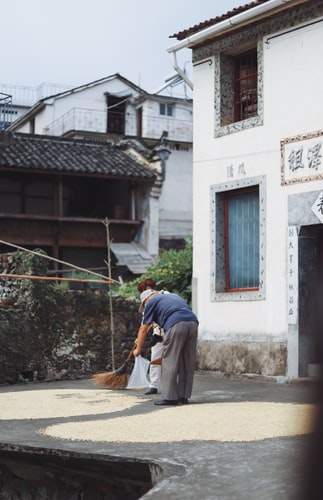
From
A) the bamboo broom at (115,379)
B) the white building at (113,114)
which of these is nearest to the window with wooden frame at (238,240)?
the bamboo broom at (115,379)

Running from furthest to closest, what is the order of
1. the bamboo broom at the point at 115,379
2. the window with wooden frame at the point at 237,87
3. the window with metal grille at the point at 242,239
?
the window with wooden frame at the point at 237,87, the window with metal grille at the point at 242,239, the bamboo broom at the point at 115,379

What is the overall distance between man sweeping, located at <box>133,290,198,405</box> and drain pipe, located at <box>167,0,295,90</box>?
16.1 ft

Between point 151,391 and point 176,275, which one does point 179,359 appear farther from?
point 176,275

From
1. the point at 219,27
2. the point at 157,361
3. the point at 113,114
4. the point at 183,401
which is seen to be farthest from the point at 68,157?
the point at 183,401

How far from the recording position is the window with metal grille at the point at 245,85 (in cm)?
1246

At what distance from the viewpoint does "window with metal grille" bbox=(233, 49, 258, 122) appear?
12.5 m

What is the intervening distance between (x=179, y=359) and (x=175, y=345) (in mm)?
178

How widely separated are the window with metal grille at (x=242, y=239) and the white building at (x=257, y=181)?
0.06 ft

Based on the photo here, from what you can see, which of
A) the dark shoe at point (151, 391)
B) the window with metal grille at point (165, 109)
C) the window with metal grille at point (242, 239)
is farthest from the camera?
the window with metal grille at point (165, 109)

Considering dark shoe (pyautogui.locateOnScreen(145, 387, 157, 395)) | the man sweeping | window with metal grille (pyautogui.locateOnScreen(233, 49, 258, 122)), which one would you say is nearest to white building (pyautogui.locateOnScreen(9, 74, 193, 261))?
window with metal grille (pyautogui.locateOnScreen(233, 49, 258, 122))

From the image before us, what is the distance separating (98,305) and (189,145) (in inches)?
654

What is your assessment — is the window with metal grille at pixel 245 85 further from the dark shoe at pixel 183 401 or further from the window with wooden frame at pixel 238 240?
the dark shoe at pixel 183 401

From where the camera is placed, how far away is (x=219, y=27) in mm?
12125

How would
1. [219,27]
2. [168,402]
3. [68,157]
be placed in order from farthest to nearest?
[68,157], [219,27], [168,402]
